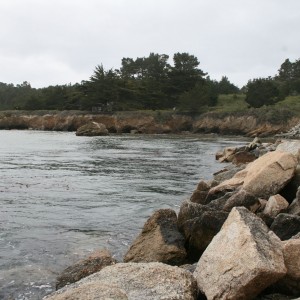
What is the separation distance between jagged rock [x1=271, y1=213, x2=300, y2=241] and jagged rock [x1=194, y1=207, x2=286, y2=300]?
67.9 inches

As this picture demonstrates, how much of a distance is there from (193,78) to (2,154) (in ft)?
195

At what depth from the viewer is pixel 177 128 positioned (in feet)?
229

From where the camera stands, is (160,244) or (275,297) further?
(160,244)

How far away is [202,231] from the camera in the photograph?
24.9 feet

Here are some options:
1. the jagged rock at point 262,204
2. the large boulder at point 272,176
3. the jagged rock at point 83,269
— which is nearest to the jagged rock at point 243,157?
the large boulder at point 272,176

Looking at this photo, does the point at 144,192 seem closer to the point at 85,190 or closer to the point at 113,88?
the point at 85,190

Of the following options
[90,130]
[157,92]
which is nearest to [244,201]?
[90,130]

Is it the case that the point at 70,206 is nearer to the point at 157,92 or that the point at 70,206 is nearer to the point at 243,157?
the point at 243,157

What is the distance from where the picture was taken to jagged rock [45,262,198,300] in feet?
15.3

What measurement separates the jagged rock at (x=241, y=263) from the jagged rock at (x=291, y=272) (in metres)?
0.14

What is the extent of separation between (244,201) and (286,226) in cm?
177

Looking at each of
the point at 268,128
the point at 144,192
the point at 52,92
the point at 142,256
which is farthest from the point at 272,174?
the point at 52,92

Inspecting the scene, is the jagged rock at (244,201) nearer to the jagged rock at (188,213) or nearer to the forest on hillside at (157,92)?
the jagged rock at (188,213)

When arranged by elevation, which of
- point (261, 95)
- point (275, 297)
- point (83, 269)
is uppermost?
point (261, 95)
